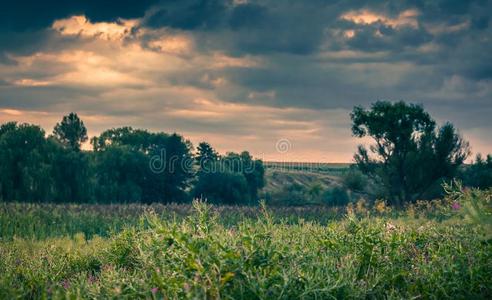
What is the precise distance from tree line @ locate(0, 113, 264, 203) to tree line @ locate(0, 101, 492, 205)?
0.24ft

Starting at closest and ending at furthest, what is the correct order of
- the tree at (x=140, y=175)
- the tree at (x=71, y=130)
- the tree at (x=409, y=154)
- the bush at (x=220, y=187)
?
the tree at (x=409, y=154) → the tree at (x=140, y=175) → the bush at (x=220, y=187) → the tree at (x=71, y=130)

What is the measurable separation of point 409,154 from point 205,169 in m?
19.0

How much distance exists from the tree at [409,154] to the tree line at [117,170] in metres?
14.2

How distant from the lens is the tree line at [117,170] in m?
38.7

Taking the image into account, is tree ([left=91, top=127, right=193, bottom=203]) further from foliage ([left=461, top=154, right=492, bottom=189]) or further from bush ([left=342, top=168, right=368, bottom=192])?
foliage ([left=461, top=154, right=492, bottom=189])

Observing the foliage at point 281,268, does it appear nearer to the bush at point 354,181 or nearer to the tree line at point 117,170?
the tree line at point 117,170

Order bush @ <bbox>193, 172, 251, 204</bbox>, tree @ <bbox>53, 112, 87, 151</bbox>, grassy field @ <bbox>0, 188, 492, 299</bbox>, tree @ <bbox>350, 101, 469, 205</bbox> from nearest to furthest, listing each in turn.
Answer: grassy field @ <bbox>0, 188, 492, 299</bbox> → tree @ <bbox>350, 101, 469, 205</bbox> → bush @ <bbox>193, 172, 251, 204</bbox> → tree @ <bbox>53, 112, 87, 151</bbox>

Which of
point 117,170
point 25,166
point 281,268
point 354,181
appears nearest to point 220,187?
point 117,170

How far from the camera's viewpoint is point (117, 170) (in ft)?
149

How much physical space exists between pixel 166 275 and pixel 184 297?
54 cm

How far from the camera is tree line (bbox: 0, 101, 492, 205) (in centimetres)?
3550

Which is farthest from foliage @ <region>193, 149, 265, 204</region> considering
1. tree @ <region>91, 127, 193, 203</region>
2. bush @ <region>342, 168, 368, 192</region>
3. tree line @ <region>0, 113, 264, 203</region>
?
bush @ <region>342, 168, 368, 192</region>

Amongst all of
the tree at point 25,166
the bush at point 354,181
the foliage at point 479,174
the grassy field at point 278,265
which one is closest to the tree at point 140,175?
the tree at point 25,166

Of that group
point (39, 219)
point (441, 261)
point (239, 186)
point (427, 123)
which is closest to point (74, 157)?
point (239, 186)
